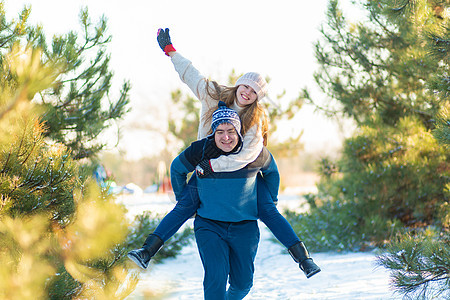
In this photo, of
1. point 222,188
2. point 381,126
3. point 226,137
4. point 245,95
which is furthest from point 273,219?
point 381,126

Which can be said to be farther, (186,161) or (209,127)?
(209,127)

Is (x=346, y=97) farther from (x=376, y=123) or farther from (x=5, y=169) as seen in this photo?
(x=5, y=169)

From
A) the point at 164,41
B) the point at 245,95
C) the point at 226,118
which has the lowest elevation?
the point at 226,118

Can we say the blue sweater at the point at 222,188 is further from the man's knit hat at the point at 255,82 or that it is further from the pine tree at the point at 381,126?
the pine tree at the point at 381,126

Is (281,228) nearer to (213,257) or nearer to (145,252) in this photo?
(213,257)

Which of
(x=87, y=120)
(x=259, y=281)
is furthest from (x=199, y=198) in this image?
(x=259, y=281)

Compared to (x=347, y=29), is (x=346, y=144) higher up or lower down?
lower down

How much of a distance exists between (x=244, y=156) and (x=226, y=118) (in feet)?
0.86

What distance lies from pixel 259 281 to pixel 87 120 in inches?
106

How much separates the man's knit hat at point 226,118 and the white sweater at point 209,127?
0.27 feet

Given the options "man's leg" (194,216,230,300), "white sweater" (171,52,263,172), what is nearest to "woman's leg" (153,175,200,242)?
"man's leg" (194,216,230,300)

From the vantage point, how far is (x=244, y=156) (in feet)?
8.70

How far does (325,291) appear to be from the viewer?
14.5ft

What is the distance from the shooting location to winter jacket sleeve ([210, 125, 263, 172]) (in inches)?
104
